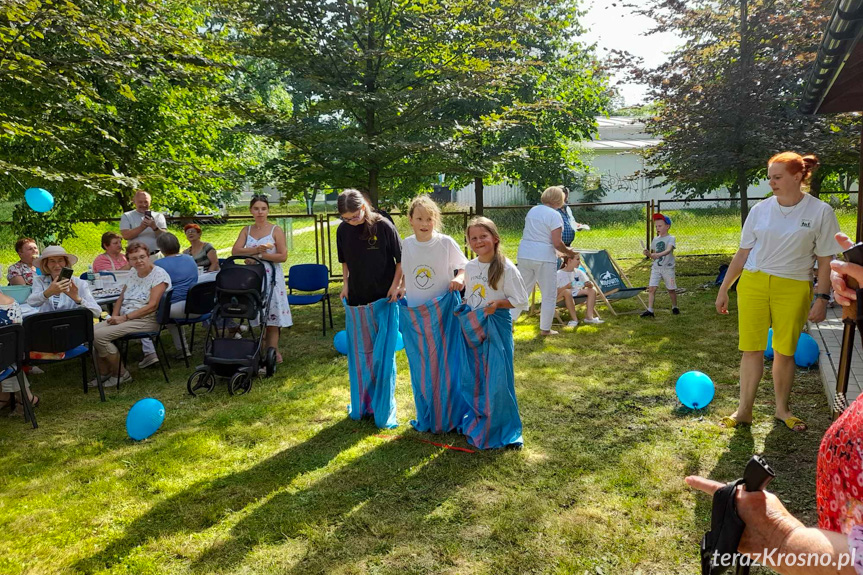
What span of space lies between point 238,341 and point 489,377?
9.43 feet

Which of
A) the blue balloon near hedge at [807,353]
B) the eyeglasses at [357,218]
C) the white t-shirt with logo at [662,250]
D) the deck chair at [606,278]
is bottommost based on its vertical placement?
the blue balloon near hedge at [807,353]

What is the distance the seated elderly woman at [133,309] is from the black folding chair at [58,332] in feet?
1.40

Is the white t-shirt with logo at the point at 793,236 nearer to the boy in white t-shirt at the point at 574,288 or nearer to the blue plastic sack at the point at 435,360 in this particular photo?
the blue plastic sack at the point at 435,360

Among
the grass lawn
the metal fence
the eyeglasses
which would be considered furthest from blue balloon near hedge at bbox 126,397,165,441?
the metal fence

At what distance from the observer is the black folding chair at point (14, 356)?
4707 millimetres

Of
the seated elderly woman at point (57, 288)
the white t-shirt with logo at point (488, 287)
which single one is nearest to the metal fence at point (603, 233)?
the seated elderly woman at point (57, 288)

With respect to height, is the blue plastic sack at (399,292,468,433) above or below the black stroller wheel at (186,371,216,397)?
above

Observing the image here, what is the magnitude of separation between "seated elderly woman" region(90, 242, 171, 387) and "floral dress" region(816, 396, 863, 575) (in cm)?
622

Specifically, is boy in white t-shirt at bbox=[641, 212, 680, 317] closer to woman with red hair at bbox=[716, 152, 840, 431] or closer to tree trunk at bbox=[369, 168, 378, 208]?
tree trunk at bbox=[369, 168, 378, 208]

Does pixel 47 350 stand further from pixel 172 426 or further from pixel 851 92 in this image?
pixel 851 92

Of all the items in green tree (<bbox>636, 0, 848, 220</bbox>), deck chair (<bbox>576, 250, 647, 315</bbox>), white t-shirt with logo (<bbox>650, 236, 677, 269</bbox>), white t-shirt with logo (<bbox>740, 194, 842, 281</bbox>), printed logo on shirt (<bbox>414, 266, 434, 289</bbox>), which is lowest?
deck chair (<bbox>576, 250, 647, 315</bbox>)

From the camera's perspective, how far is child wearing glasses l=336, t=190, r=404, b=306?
462 centimetres

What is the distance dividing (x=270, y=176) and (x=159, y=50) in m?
2.55

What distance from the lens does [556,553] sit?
2.94 m
